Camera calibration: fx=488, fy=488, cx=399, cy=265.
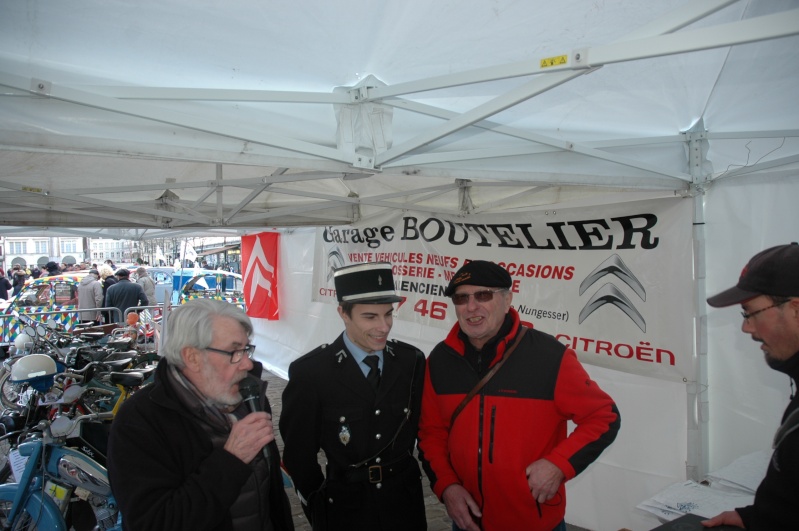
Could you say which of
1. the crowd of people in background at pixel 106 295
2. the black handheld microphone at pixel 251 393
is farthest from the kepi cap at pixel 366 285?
the crowd of people in background at pixel 106 295

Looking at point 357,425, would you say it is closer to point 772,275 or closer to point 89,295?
point 772,275

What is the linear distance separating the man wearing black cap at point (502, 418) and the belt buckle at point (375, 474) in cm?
23

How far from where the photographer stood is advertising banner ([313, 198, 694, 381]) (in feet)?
10.9

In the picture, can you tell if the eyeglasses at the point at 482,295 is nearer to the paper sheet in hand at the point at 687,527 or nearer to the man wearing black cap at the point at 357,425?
the man wearing black cap at the point at 357,425

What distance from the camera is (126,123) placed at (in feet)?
7.02

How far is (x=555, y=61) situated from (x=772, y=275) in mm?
1006

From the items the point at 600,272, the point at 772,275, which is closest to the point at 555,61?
the point at 772,275

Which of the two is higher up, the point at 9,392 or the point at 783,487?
the point at 783,487

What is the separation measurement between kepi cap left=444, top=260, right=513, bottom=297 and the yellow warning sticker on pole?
0.82m

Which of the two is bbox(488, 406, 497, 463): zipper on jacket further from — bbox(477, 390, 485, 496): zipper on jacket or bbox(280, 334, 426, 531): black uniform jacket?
bbox(280, 334, 426, 531): black uniform jacket

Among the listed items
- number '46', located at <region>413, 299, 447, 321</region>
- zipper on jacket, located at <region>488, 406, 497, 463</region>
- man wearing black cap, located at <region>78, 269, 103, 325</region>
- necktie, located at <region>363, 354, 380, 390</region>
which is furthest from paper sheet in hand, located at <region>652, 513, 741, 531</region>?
man wearing black cap, located at <region>78, 269, 103, 325</region>

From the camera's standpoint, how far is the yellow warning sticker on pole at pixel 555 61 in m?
1.76

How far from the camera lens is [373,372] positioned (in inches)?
86.5

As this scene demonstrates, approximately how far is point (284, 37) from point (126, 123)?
81 centimetres
